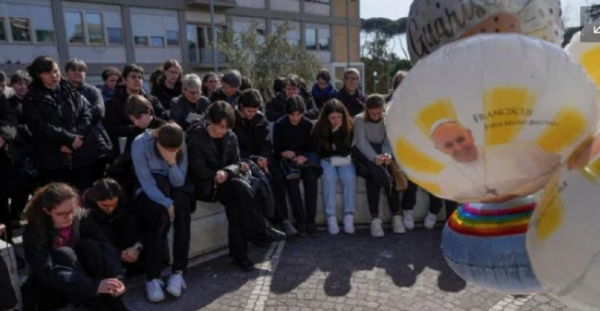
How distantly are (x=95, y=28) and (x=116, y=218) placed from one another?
21300mm

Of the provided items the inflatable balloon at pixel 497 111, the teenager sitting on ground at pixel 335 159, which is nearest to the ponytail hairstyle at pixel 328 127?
the teenager sitting on ground at pixel 335 159

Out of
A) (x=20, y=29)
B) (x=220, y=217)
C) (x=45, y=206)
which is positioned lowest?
(x=220, y=217)

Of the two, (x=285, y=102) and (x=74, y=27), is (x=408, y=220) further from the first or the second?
(x=74, y=27)

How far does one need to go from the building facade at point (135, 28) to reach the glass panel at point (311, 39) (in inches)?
1.0

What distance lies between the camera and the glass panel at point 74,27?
21.6 metres

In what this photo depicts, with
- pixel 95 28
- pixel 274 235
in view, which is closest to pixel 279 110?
pixel 274 235

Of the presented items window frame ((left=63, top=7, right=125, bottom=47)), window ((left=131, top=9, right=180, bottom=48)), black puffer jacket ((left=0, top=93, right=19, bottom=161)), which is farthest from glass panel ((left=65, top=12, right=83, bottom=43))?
black puffer jacket ((left=0, top=93, right=19, bottom=161))

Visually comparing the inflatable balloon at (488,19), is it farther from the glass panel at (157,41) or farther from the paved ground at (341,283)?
the glass panel at (157,41)

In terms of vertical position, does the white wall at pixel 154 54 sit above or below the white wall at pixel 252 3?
below

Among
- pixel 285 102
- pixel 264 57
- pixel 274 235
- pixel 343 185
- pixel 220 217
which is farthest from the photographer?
pixel 264 57

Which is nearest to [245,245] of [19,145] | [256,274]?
[256,274]

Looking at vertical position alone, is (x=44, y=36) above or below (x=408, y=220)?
above

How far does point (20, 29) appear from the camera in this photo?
2014 centimetres

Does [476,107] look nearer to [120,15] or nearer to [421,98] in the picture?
[421,98]
